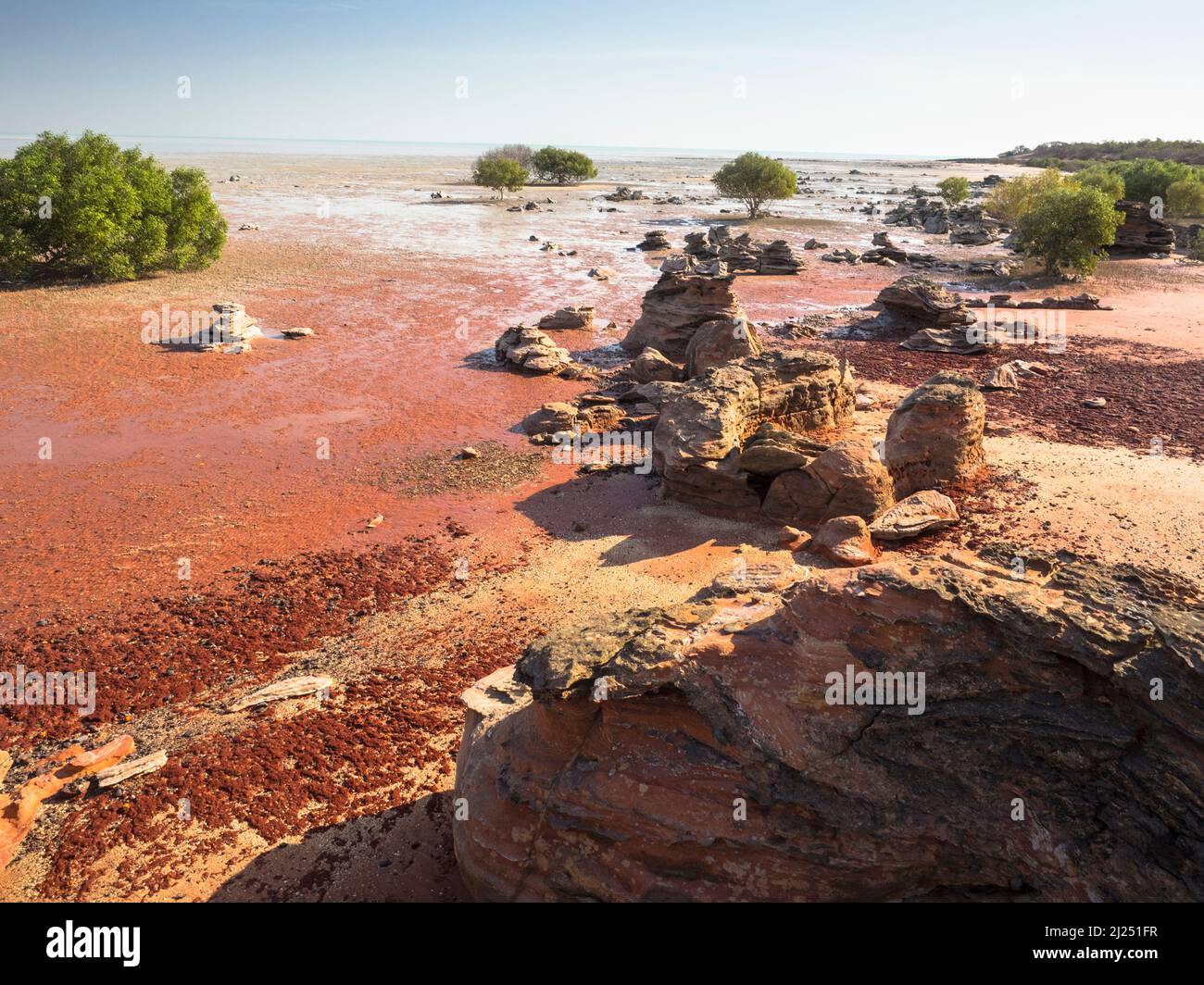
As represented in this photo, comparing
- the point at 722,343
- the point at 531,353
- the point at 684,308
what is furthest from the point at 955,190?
the point at 531,353

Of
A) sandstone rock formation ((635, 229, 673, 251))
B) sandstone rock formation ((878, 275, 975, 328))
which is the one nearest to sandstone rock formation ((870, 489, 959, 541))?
sandstone rock formation ((878, 275, 975, 328))

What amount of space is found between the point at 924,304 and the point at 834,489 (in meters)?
18.9

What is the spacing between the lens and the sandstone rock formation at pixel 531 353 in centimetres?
2464

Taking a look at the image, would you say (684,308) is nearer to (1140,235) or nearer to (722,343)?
(722,343)

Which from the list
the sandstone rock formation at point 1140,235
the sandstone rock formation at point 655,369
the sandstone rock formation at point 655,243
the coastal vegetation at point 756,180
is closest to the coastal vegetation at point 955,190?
the coastal vegetation at point 756,180

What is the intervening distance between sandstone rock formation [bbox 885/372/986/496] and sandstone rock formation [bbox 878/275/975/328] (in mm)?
14973

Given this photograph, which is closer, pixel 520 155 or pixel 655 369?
pixel 655 369

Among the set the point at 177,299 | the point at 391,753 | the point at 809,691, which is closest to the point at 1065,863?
the point at 809,691

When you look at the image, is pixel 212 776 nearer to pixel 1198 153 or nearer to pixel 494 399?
pixel 494 399

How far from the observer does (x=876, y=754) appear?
5379 mm

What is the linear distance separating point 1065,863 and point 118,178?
40829 mm

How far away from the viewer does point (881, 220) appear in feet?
246

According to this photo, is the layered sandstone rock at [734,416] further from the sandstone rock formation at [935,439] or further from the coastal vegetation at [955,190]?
the coastal vegetation at [955,190]

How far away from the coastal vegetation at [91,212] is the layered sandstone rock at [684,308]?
25253mm
